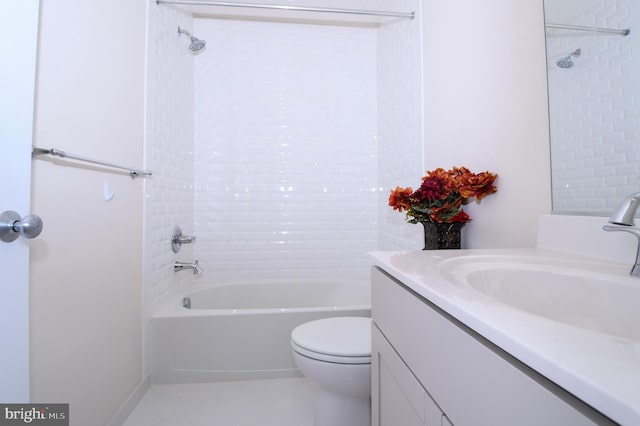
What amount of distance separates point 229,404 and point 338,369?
769mm

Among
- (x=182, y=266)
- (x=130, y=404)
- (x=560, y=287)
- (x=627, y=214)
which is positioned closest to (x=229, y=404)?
(x=130, y=404)

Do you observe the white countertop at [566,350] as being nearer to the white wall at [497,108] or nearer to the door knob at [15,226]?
the white wall at [497,108]

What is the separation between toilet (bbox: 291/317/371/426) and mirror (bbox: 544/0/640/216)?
2.85 feet

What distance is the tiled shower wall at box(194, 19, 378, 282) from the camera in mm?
2416

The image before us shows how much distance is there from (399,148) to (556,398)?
194 centimetres

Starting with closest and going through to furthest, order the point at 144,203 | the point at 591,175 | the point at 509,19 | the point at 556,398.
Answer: the point at 556,398 → the point at 591,175 → the point at 509,19 → the point at 144,203

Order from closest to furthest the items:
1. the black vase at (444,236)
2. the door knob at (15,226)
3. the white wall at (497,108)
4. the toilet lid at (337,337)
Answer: the door knob at (15,226)
the white wall at (497,108)
the toilet lid at (337,337)
the black vase at (444,236)

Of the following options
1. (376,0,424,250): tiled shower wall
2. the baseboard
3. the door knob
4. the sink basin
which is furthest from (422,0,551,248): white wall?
the baseboard

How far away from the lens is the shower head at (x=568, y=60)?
2.94ft

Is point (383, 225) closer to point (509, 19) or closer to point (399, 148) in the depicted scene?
point (399, 148)

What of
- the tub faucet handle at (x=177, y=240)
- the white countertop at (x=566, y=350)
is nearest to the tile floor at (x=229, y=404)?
the tub faucet handle at (x=177, y=240)

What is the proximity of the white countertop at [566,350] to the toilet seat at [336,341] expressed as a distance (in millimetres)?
697

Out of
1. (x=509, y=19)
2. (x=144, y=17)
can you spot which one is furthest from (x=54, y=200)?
(x=509, y=19)

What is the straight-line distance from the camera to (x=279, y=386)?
1.66 m
